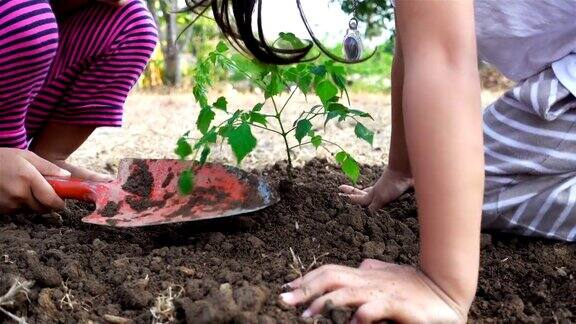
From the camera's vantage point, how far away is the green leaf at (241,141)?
5.57 ft

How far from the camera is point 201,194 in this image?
194 centimetres

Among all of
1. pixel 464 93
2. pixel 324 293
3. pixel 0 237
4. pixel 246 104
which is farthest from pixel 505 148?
pixel 246 104

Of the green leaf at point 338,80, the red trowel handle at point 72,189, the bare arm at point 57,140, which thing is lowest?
the bare arm at point 57,140

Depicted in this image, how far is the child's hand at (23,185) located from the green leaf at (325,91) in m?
0.68

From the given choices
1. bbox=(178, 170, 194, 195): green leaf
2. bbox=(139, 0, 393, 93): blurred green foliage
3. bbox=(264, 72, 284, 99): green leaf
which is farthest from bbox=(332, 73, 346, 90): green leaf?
bbox=(139, 0, 393, 93): blurred green foliage

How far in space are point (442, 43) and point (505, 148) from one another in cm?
73

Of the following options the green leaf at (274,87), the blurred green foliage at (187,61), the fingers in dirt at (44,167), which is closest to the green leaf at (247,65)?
Answer: the green leaf at (274,87)

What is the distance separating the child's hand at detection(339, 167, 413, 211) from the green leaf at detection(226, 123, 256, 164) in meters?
0.49

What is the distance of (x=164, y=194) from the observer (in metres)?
2.02

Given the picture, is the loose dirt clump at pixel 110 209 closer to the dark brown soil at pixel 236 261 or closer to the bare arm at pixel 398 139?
the dark brown soil at pixel 236 261

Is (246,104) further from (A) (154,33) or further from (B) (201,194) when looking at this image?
(B) (201,194)

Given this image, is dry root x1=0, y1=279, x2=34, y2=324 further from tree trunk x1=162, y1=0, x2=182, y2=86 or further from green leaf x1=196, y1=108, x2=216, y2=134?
tree trunk x1=162, y1=0, x2=182, y2=86

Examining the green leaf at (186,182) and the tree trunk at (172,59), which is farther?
the tree trunk at (172,59)

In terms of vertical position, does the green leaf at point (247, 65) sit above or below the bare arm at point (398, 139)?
above
